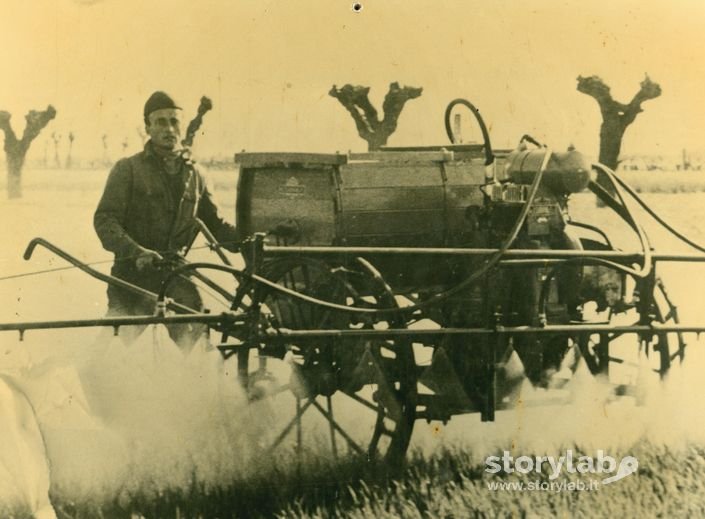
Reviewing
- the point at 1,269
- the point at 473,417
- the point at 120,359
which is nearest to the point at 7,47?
the point at 1,269

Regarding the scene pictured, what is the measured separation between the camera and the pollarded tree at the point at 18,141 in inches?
215

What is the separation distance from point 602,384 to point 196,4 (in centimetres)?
337

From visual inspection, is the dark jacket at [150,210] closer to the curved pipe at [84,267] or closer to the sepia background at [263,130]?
the sepia background at [263,130]

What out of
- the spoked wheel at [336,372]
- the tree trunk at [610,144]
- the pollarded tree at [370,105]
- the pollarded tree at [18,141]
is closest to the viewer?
the spoked wheel at [336,372]

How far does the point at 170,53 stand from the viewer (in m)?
5.54

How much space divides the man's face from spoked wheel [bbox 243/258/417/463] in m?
1.06

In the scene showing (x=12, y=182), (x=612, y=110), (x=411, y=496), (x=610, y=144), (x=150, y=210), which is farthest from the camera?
(x=610, y=144)

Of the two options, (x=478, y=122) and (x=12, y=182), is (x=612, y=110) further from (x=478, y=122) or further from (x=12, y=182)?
(x=12, y=182)

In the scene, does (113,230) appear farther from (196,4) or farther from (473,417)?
(473,417)

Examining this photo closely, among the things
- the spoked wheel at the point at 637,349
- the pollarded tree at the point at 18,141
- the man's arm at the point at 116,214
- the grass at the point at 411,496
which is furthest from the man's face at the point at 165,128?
the spoked wheel at the point at 637,349

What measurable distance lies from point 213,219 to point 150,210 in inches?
15.5

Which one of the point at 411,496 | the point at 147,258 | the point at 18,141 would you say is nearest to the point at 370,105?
the point at 147,258

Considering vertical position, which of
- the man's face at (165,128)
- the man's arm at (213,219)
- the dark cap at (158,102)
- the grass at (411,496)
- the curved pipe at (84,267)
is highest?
the dark cap at (158,102)

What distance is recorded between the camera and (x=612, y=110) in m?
6.21
